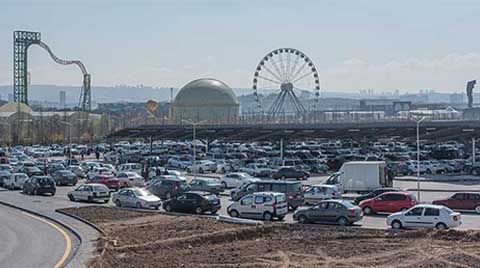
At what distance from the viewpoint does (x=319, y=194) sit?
43.7 meters

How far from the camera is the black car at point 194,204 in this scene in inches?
1575

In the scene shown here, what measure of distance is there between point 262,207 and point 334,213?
160 inches

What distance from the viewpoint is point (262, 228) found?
31.2 m

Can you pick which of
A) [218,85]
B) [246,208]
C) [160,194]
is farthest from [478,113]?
[246,208]

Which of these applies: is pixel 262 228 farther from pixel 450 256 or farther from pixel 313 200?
pixel 313 200

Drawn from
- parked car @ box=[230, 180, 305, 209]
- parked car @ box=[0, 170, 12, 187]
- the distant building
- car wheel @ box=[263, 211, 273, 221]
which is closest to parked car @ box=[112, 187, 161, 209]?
parked car @ box=[230, 180, 305, 209]

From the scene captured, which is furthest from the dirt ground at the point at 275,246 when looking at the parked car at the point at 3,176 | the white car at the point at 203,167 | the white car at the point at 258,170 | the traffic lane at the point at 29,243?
the white car at the point at 203,167

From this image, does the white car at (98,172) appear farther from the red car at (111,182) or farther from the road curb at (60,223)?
the road curb at (60,223)

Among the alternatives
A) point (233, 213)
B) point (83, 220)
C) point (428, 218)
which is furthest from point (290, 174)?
point (428, 218)

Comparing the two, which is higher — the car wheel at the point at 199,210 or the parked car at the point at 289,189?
the parked car at the point at 289,189

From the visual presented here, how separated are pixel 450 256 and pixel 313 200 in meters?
19.2

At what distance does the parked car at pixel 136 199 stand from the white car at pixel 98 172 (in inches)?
705

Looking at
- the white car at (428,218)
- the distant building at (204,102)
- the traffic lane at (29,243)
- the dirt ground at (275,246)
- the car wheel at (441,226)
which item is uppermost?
the distant building at (204,102)

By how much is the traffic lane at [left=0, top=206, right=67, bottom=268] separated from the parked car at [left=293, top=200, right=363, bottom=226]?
11.0 m
